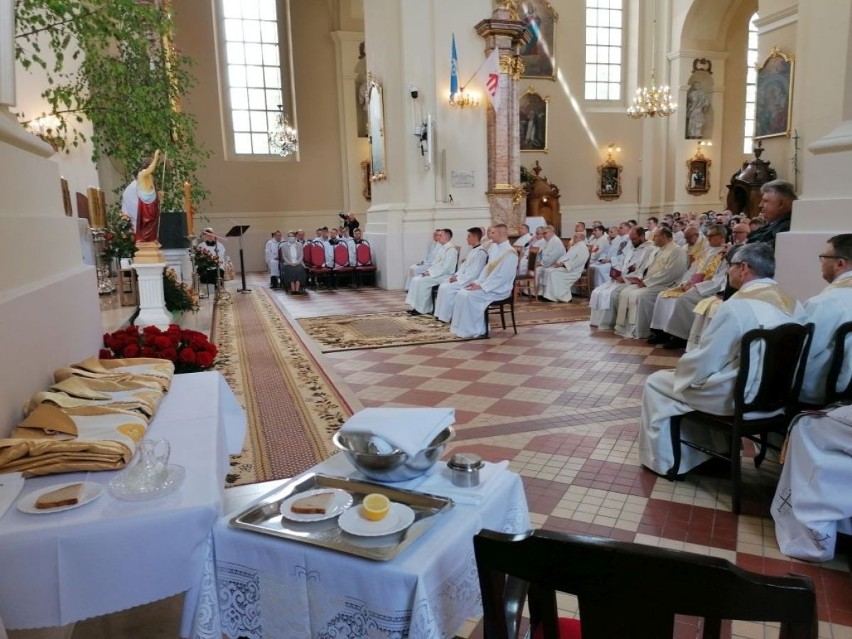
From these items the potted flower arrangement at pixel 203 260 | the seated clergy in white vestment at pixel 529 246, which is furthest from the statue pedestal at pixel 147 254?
the seated clergy in white vestment at pixel 529 246

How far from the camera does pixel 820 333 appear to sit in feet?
11.0

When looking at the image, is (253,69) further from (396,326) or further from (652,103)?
(396,326)

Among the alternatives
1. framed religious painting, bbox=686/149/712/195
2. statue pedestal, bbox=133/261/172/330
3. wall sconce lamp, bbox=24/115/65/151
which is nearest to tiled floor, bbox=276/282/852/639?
statue pedestal, bbox=133/261/172/330

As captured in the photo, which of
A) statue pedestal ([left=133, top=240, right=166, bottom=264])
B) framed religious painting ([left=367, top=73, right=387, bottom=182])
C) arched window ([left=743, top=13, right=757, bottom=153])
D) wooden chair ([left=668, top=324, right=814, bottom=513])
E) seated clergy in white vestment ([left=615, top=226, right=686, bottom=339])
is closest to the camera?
wooden chair ([left=668, top=324, right=814, bottom=513])

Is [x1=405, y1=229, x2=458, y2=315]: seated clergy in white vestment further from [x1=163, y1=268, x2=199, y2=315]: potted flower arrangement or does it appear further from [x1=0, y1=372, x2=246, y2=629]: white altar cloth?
[x1=0, y1=372, x2=246, y2=629]: white altar cloth

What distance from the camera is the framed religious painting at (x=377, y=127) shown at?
42.9ft

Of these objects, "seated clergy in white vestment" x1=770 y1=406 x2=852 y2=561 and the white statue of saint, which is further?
the white statue of saint

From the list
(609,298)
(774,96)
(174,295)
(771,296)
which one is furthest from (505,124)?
(771,296)

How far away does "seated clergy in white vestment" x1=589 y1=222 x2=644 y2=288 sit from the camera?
11102 millimetres

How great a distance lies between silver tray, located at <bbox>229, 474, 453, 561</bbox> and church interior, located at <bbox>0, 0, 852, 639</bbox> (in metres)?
1.04

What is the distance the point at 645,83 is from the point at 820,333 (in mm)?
17808

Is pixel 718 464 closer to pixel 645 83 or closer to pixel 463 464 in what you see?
pixel 463 464

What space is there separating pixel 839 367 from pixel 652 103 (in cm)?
1578

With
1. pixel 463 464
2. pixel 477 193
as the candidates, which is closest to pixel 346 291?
pixel 477 193
